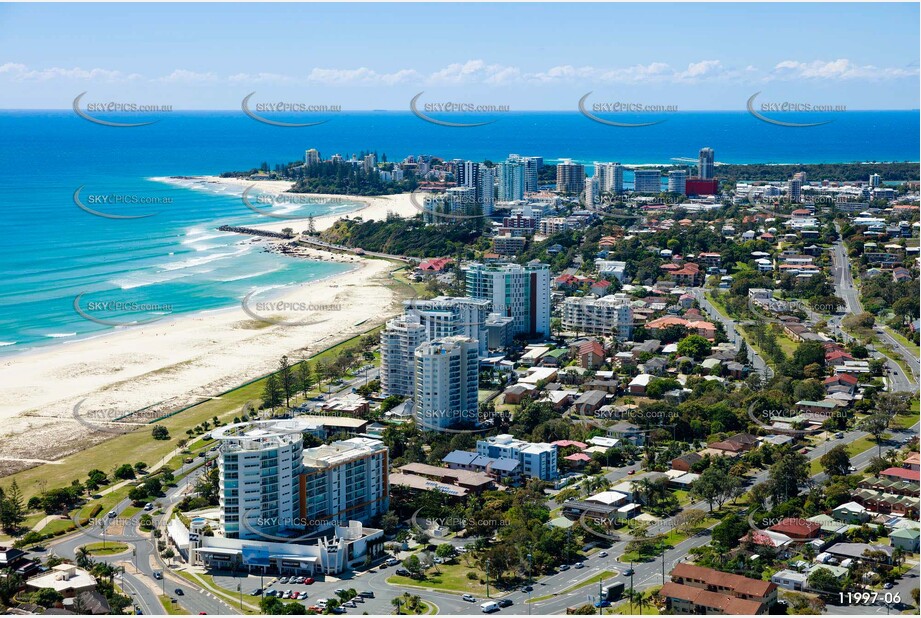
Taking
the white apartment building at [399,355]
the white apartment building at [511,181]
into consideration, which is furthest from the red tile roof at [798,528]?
the white apartment building at [511,181]

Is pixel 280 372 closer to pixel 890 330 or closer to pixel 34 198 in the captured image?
pixel 890 330

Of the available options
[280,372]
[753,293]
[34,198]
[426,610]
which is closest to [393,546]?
[426,610]

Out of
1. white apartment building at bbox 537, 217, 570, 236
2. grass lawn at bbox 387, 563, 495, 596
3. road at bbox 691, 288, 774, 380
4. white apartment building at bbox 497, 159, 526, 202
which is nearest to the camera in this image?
grass lawn at bbox 387, 563, 495, 596

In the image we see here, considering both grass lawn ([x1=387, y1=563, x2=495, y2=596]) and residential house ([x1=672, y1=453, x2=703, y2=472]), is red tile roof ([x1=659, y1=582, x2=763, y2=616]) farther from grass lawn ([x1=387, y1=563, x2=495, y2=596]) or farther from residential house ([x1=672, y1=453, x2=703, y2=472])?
residential house ([x1=672, y1=453, x2=703, y2=472])

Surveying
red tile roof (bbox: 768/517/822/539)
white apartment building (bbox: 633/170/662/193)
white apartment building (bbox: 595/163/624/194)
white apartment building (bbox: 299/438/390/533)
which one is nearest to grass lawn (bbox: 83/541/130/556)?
white apartment building (bbox: 299/438/390/533)

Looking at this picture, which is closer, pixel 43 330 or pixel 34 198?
pixel 43 330

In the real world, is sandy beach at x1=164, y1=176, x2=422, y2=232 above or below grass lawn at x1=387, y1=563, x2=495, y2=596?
above

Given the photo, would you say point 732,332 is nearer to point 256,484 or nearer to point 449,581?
point 449,581
